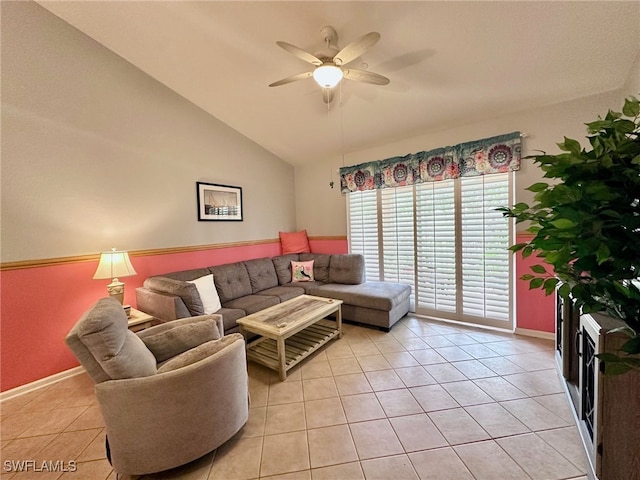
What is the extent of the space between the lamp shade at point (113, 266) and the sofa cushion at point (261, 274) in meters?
1.40

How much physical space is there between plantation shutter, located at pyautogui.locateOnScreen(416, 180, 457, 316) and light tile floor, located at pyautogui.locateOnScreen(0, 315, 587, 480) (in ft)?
2.78

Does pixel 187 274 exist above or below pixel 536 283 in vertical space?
below

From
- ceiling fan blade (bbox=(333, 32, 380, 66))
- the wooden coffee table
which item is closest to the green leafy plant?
ceiling fan blade (bbox=(333, 32, 380, 66))

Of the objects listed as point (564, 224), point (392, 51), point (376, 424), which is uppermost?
point (392, 51)

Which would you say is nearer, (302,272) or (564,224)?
(564,224)

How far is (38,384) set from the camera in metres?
2.24

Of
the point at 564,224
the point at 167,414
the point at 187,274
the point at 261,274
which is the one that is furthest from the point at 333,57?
the point at 261,274

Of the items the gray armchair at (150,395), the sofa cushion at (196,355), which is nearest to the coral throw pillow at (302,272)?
the sofa cushion at (196,355)

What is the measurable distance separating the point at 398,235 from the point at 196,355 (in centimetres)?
293

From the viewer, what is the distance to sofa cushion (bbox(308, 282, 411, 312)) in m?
3.08

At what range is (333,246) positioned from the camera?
4.39 metres

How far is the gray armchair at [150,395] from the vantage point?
1.23 metres

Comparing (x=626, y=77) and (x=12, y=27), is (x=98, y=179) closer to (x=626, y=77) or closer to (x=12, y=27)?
(x=12, y=27)

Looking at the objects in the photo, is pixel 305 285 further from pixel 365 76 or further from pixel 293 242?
pixel 365 76
